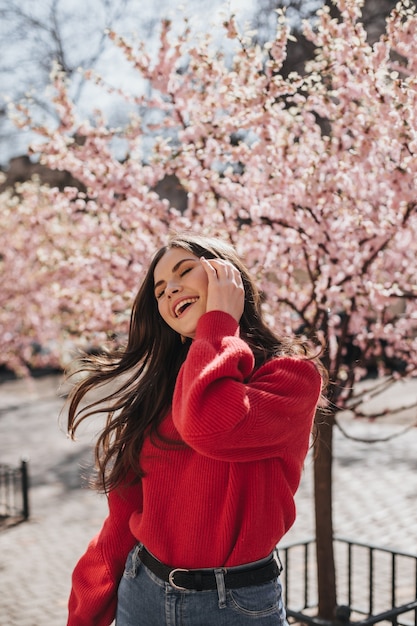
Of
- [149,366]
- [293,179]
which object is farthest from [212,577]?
[293,179]

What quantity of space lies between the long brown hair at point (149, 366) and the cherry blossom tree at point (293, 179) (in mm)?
1009

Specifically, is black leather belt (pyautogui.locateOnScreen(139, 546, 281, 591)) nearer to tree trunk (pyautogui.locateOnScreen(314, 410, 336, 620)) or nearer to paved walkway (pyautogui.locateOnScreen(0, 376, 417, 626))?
tree trunk (pyautogui.locateOnScreen(314, 410, 336, 620))

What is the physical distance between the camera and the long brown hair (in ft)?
7.27

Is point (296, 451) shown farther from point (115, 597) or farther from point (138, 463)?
point (115, 597)

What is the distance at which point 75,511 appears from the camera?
29.2ft

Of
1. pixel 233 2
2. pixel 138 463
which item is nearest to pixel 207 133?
pixel 233 2

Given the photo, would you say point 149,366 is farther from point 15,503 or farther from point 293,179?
point 15,503

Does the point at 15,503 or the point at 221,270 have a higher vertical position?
the point at 221,270

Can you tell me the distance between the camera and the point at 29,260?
12.8 meters

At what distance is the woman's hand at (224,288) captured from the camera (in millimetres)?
2053

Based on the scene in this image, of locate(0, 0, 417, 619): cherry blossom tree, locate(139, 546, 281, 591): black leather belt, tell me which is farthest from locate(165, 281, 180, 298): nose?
locate(0, 0, 417, 619): cherry blossom tree

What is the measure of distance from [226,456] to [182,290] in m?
0.56

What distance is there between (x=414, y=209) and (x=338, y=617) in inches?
86.7

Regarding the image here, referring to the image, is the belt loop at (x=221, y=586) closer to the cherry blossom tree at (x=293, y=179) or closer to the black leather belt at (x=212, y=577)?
the black leather belt at (x=212, y=577)
